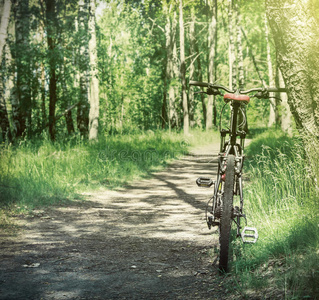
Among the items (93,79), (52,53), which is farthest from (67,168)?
(93,79)

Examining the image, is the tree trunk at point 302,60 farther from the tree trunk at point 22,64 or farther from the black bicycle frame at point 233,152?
the tree trunk at point 22,64

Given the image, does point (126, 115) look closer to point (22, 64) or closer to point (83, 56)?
point (83, 56)

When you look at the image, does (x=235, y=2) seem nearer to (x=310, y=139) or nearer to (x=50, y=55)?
Result: (x=50, y=55)

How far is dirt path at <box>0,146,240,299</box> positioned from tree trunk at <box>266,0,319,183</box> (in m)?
2.01

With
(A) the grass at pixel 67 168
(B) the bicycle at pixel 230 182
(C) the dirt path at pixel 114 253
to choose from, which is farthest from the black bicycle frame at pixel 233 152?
(A) the grass at pixel 67 168

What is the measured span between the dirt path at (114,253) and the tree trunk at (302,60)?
6.60ft

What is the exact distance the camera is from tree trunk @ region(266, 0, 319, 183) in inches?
197

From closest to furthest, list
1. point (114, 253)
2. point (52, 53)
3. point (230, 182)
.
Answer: point (230, 182), point (114, 253), point (52, 53)

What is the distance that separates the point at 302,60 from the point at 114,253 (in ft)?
11.3

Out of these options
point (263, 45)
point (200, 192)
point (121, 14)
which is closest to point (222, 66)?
point (263, 45)

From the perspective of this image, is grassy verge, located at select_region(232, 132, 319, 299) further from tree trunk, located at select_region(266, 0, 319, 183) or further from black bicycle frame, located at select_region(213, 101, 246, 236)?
tree trunk, located at select_region(266, 0, 319, 183)

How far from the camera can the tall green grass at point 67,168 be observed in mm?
7557

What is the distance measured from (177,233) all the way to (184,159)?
9806 mm

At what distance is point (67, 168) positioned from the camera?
9336mm
